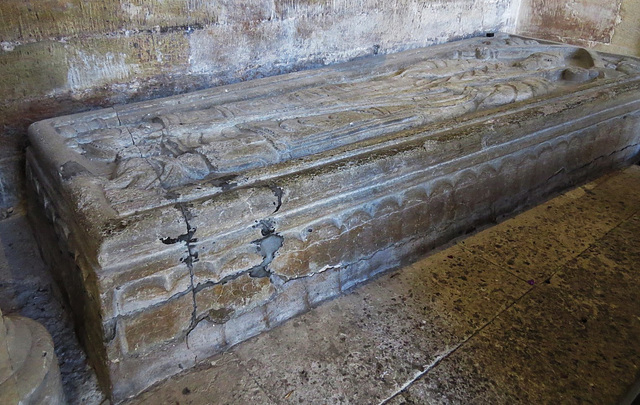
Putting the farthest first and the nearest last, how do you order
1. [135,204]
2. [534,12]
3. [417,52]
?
[534,12] → [417,52] → [135,204]

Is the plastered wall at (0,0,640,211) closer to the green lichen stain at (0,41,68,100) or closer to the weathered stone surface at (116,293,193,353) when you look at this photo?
the green lichen stain at (0,41,68,100)

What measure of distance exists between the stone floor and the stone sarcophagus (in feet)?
0.37

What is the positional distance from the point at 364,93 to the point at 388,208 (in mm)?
897

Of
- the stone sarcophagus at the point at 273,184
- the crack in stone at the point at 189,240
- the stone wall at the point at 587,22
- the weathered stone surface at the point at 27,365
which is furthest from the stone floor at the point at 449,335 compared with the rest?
the stone wall at the point at 587,22

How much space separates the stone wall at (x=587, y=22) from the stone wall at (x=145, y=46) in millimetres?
1890

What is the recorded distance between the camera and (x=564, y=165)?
3074 mm

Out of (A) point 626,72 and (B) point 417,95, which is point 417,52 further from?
(A) point 626,72

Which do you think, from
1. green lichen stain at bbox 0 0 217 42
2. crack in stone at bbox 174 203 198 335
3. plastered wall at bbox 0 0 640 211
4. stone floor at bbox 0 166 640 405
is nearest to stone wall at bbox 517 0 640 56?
plastered wall at bbox 0 0 640 211

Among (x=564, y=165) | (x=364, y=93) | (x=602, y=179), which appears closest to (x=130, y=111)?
(x=364, y=93)

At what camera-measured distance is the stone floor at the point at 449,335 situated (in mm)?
1814

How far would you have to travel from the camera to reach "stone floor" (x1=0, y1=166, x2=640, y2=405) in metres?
1.81

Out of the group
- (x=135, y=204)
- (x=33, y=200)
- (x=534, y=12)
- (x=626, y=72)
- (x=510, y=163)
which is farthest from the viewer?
(x=534, y=12)

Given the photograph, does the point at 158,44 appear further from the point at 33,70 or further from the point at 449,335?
the point at 449,335

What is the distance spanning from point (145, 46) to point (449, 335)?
2213 mm
